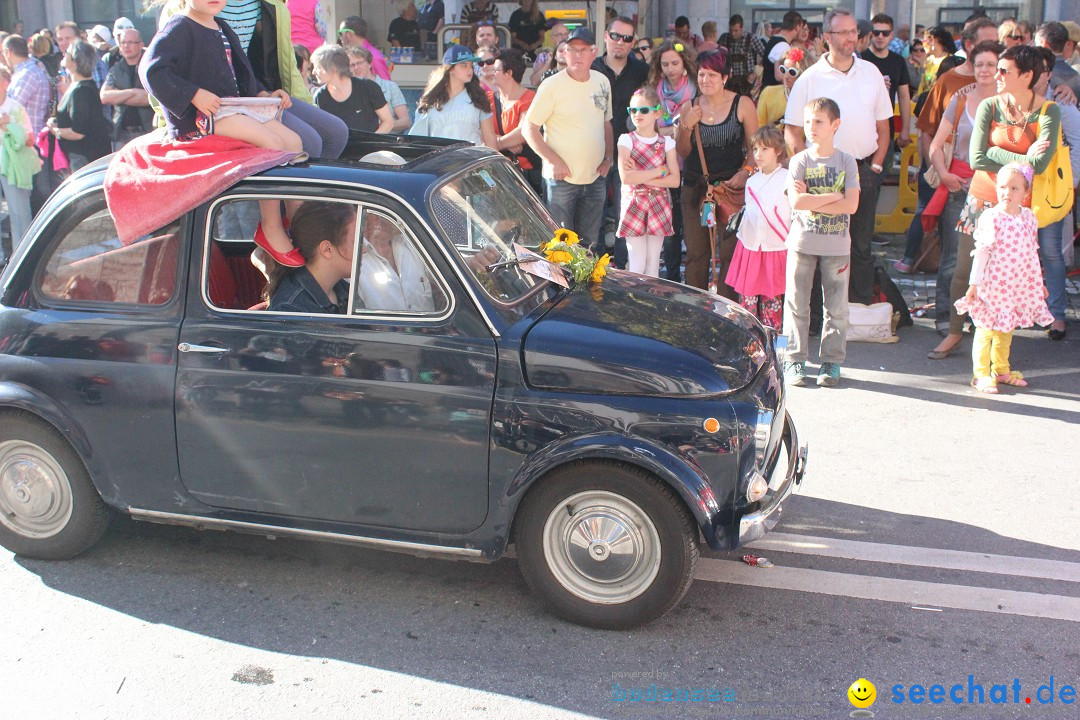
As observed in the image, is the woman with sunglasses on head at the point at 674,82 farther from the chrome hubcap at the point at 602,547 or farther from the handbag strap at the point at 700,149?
the chrome hubcap at the point at 602,547

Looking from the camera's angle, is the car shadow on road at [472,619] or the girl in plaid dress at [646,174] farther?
the girl in plaid dress at [646,174]

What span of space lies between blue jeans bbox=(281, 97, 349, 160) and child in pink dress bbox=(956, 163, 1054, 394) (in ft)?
14.0

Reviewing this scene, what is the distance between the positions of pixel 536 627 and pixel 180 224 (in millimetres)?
2190

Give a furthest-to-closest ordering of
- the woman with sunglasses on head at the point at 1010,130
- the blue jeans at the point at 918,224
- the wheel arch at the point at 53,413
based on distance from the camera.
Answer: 1. the blue jeans at the point at 918,224
2. the woman with sunglasses on head at the point at 1010,130
3. the wheel arch at the point at 53,413

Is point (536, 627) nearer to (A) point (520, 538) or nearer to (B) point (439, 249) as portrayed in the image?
(A) point (520, 538)

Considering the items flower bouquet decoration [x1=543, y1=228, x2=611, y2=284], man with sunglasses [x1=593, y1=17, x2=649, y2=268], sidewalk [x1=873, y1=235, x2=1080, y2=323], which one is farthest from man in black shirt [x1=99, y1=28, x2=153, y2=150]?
sidewalk [x1=873, y1=235, x2=1080, y2=323]

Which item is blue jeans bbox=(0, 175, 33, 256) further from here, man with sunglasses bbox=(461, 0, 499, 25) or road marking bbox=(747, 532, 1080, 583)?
road marking bbox=(747, 532, 1080, 583)

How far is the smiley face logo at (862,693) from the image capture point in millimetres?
3832

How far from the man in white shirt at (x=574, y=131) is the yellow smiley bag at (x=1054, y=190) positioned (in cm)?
317

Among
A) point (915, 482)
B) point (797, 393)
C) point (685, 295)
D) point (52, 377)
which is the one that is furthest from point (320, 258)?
point (797, 393)

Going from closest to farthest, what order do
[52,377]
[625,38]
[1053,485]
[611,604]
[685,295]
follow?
[611,604] < [52,377] < [685,295] < [1053,485] < [625,38]

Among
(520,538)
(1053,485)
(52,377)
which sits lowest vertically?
(1053,485)

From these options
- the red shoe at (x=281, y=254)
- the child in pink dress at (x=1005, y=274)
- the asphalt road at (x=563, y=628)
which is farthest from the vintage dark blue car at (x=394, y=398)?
the child in pink dress at (x=1005, y=274)

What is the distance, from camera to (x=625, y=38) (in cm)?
943
